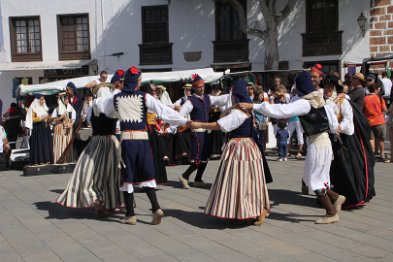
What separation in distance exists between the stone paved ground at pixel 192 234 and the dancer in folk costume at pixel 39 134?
3341 mm

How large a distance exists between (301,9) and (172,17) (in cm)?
531

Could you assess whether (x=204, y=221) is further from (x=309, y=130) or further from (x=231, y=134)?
(x=309, y=130)

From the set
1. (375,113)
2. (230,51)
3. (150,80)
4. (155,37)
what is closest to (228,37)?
(230,51)

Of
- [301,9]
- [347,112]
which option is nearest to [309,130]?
[347,112]

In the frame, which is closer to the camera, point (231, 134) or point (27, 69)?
point (231, 134)

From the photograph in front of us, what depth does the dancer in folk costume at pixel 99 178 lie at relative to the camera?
21.2 ft

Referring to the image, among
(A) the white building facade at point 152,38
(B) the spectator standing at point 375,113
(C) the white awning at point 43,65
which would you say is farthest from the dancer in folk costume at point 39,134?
(C) the white awning at point 43,65

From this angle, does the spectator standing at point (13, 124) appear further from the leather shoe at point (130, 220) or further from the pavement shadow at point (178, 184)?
the leather shoe at point (130, 220)


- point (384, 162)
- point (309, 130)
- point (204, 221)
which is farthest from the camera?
point (384, 162)

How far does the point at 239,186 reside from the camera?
5781 millimetres

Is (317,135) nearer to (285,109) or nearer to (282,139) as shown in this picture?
(285,109)

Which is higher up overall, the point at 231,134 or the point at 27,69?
the point at 27,69

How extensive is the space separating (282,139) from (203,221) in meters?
5.56

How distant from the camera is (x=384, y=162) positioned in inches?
427
